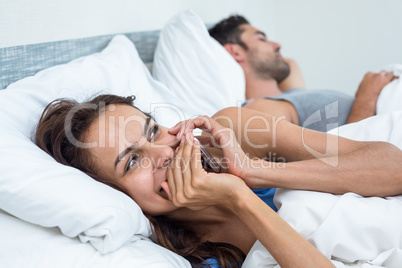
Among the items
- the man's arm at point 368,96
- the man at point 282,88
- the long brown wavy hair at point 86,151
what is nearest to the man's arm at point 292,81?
the man at point 282,88

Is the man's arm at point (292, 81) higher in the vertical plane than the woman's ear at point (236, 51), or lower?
lower

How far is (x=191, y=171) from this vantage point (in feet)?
3.51

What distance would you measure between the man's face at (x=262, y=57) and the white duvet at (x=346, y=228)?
1.35 metres

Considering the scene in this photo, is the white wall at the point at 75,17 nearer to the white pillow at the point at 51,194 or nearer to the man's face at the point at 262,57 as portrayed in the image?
the white pillow at the point at 51,194

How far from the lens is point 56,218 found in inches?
37.3

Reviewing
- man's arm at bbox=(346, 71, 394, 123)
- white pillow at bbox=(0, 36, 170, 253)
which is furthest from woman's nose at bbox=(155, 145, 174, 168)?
man's arm at bbox=(346, 71, 394, 123)

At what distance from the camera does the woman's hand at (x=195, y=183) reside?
105cm

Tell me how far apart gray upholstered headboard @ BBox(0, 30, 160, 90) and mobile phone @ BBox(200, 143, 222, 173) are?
2.16 feet

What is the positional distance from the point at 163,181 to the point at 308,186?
42 centimetres

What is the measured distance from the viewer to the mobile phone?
1182mm

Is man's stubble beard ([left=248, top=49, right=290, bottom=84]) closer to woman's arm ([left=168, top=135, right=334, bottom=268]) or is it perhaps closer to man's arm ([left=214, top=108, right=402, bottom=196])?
man's arm ([left=214, top=108, right=402, bottom=196])

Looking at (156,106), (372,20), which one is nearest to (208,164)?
(156,106)

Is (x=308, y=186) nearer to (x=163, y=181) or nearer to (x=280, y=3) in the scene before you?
(x=163, y=181)

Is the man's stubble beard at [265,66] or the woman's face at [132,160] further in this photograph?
the man's stubble beard at [265,66]
